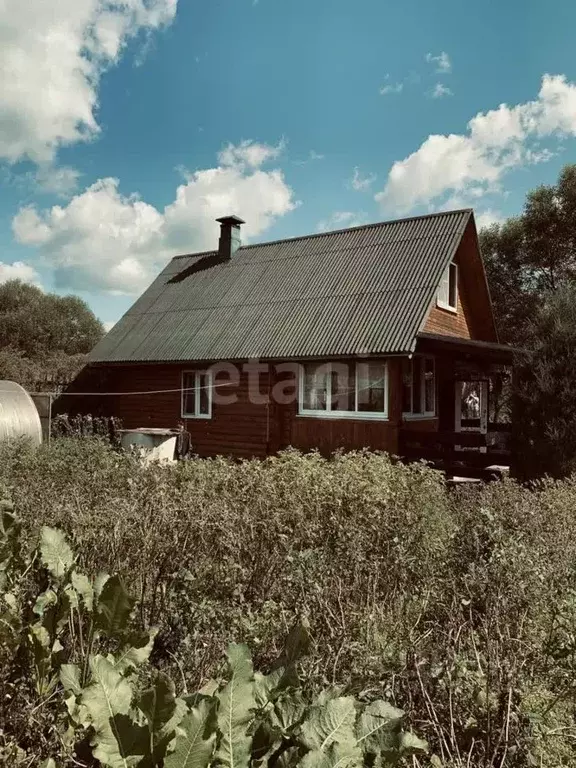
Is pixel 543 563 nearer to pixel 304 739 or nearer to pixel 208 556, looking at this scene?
pixel 208 556

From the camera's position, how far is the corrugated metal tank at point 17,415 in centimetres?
1317

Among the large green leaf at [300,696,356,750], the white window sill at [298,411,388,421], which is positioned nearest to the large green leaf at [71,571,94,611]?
the large green leaf at [300,696,356,750]

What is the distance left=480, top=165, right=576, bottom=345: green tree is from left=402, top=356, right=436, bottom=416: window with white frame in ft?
45.4

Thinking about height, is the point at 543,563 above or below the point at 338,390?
below

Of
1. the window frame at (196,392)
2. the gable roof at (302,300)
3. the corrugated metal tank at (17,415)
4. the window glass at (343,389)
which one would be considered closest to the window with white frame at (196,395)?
the window frame at (196,392)

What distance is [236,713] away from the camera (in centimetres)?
183

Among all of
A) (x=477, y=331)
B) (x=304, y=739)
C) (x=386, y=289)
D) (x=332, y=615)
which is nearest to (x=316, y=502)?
(x=332, y=615)

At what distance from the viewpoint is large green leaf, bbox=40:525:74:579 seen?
2.88m

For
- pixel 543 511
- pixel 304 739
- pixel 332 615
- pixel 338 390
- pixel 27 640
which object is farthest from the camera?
pixel 338 390

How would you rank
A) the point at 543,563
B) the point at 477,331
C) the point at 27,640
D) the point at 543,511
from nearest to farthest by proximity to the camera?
the point at 27,640
the point at 543,563
the point at 543,511
the point at 477,331

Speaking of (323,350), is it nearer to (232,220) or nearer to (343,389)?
(343,389)

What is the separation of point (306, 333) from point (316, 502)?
369 inches

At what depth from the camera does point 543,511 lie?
21.3 feet

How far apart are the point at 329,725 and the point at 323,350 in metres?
12.2
